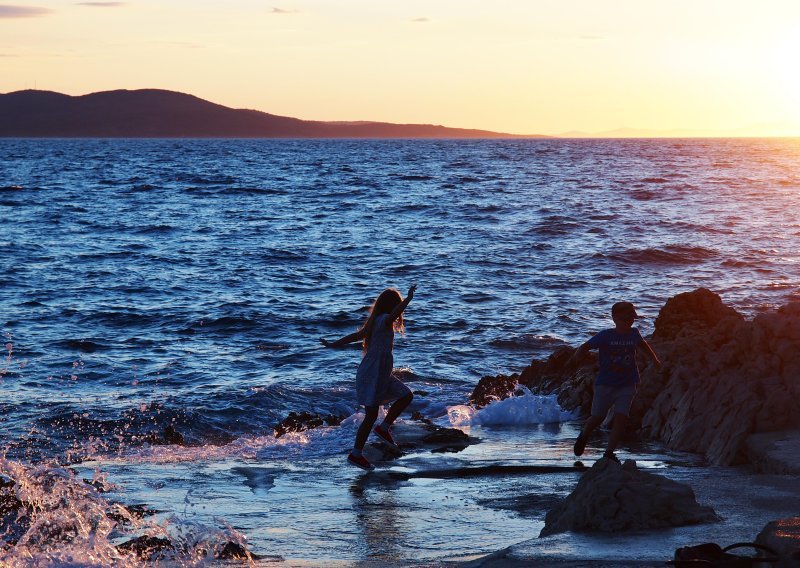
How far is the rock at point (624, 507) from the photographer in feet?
22.0

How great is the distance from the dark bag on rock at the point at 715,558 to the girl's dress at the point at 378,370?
15.2 ft

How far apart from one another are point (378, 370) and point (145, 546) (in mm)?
3470

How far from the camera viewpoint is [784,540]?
557 centimetres

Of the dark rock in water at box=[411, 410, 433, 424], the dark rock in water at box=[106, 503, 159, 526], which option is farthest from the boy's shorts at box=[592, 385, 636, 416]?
the dark rock in water at box=[106, 503, 159, 526]

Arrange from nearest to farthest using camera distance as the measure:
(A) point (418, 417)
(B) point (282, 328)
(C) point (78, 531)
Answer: (C) point (78, 531) → (A) point (418, 417) → (B) point (282, 328)

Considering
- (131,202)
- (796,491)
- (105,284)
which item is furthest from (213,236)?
(796,491)

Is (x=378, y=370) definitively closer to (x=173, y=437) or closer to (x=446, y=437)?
(x=446, y=437)

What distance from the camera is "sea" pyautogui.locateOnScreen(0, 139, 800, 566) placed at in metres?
7.90

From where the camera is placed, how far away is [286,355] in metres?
17.7

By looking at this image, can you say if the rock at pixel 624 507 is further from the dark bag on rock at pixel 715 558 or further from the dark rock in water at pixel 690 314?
the dark rock in water at pixel 690 314

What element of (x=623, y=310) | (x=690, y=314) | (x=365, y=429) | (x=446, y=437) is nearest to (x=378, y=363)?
(x=365, y=429)

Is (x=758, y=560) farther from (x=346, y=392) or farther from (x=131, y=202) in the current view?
(x=131, y=202)

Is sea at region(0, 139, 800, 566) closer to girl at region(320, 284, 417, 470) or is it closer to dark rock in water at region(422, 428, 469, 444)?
dark rock in water at region(422, 428, 469, 444)

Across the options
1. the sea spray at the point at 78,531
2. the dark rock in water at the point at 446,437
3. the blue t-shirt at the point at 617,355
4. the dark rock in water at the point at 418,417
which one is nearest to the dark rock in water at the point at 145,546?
the sea spray at the point at 78,531
